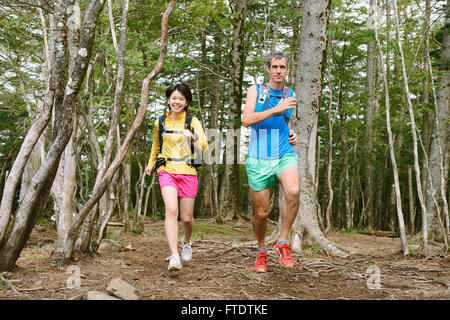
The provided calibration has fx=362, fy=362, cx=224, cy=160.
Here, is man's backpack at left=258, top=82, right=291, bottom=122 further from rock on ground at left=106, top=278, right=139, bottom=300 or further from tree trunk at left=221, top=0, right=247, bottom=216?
tree trunk at left=221, top=0, right=247, bottom=216

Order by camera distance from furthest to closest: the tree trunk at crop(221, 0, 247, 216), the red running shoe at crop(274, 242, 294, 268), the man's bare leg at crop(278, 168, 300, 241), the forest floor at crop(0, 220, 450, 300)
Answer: the tree trunk at crop(221, 0, 247, 216) → the red running shoe at crop(274, 242, 294, 268) → the man's bare leg at crop(278, 168, 300, 241) → the forest floor at crop(0, 220, 450, 300)

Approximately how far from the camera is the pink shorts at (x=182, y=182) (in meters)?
4.41

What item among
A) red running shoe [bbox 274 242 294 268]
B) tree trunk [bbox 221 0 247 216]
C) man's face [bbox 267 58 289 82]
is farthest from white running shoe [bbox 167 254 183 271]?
tree trunk [bbox 221 0 247 216]

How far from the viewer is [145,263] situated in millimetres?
4895

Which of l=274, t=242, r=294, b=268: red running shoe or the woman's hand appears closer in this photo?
l=274, t=242, r=294, b=268: red running shoe

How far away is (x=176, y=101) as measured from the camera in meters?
4.49

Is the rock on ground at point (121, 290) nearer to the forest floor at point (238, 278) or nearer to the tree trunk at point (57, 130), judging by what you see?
the forest floor at point (238, 278)

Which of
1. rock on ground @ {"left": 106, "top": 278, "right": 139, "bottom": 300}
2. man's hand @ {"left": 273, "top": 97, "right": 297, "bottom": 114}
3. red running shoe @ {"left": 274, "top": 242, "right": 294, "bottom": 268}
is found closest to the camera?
rock on ground @ {"left": 106, "top": 278, "right": 139, "bottom": 300}

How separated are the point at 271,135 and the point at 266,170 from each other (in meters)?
0.41

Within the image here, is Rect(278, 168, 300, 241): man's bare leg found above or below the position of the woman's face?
below

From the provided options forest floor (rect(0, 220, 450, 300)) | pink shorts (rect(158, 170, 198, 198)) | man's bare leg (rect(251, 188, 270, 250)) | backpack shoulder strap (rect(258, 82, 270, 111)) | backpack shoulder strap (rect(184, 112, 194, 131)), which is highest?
backpack shoulder strap (rect(258, 82, 270, 111))

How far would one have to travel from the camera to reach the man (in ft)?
13.0
